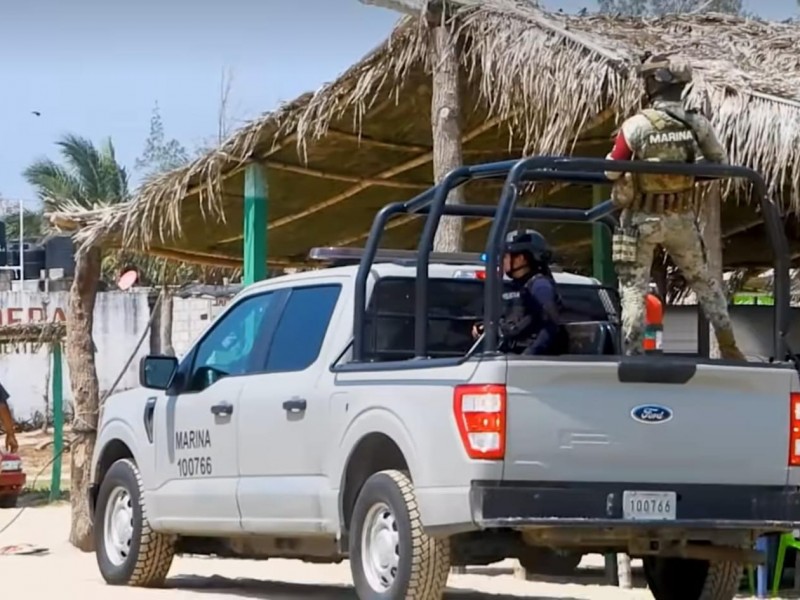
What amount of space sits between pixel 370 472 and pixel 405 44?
4.91 metres

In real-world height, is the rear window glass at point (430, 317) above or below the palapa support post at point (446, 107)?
below

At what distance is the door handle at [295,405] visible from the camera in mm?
8594

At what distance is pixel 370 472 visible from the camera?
8172 mm

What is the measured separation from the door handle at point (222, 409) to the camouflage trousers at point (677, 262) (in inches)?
91.0

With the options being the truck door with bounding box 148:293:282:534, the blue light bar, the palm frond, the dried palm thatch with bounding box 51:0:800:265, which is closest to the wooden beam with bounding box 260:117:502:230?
the dried palm thatch with bounding box 51:0:800:265

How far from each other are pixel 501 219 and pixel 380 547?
171 cm

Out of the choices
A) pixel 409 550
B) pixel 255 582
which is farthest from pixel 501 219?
pixel 255 582

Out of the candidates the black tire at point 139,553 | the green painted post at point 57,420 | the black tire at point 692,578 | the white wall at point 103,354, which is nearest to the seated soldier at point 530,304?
the black tire at point 692,578

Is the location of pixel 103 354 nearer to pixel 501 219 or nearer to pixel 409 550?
pixel 409 550

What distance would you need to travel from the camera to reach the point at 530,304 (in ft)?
26.3

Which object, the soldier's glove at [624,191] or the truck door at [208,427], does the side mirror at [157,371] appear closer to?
the truck door at [208,427]

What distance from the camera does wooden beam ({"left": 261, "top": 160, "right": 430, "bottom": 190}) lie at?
1418 cm

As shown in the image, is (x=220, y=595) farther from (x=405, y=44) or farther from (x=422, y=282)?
(x=405, y=44)

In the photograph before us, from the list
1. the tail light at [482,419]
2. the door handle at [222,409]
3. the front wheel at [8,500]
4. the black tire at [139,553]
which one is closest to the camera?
the tail light at [482,419]
